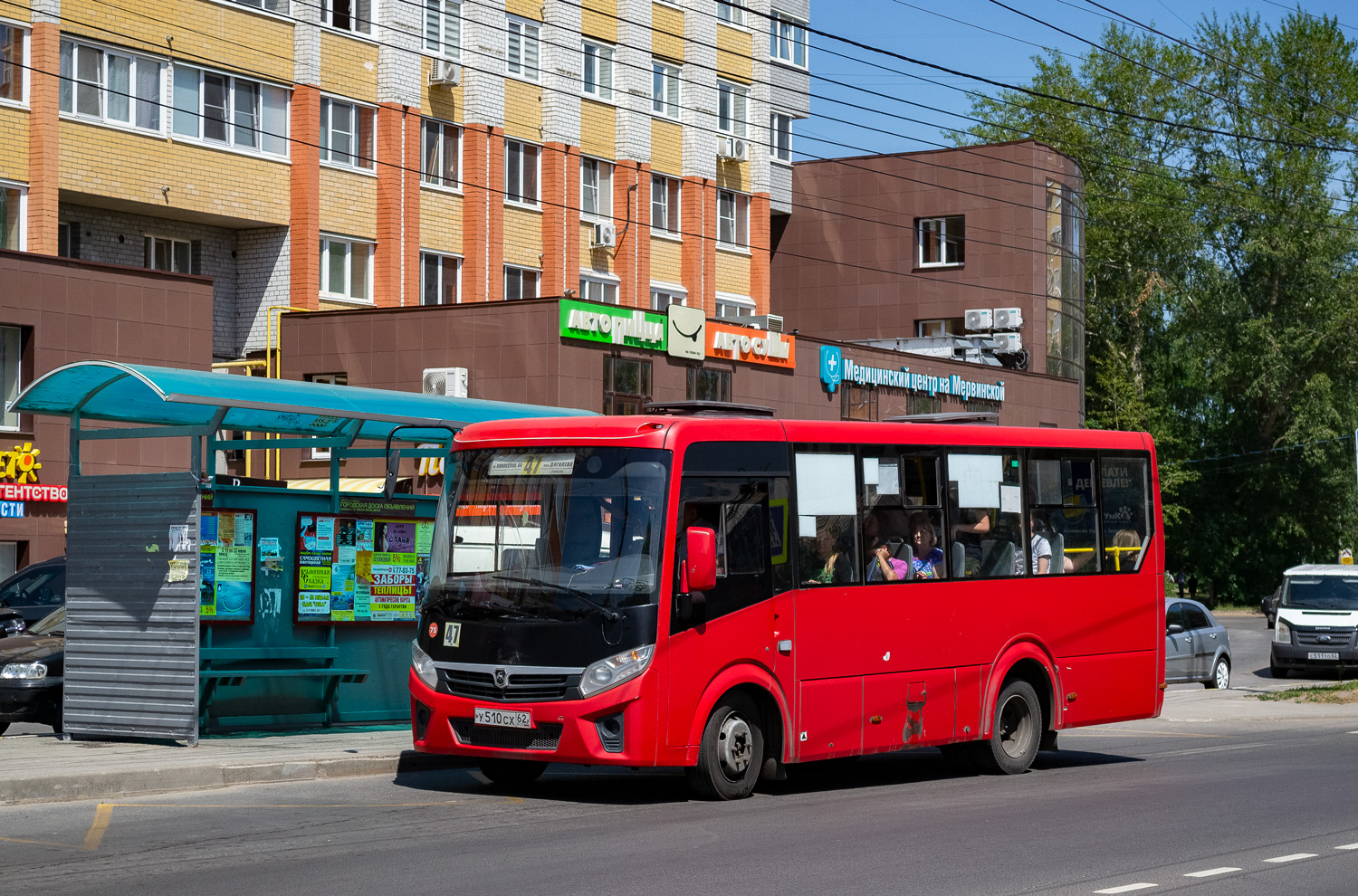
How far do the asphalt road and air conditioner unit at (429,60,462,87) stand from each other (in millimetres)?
27059

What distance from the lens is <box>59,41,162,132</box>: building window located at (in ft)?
104

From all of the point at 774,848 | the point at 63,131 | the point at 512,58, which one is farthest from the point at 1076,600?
the point at 512,58

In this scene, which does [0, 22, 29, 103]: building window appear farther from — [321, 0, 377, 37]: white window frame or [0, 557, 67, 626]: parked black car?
[0, 557, 67, 626]: parked black car

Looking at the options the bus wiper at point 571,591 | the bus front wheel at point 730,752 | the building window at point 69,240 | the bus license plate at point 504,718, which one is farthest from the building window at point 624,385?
the bus license plate at point 504,718

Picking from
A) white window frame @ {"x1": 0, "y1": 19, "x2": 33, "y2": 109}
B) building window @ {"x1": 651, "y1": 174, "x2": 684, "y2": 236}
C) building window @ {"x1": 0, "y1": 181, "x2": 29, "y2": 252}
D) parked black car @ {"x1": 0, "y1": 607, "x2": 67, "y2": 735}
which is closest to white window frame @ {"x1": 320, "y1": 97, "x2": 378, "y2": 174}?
white window frame @ {"x1": 0, "y1": 19, "x2": 33, "y2": 109}

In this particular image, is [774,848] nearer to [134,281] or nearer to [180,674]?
[180,674]

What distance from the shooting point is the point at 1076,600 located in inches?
585

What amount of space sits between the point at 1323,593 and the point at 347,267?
21.3 m

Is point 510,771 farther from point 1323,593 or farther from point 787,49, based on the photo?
point 787,49

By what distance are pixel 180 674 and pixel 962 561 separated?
643 centimetres

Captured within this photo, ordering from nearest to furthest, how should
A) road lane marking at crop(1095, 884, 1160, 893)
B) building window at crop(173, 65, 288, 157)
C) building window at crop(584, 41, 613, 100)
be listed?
road lane marking at crop(1095, 884, 1160, 893) < building window at crop(173, 65, 288, 157) < building window at crop(584, 41, 613, 100)

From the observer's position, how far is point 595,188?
43.4 m

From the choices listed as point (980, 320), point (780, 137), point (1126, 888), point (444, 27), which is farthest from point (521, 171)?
point (1126, 888)

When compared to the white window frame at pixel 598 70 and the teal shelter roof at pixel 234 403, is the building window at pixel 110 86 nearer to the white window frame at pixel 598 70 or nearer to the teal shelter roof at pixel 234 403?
the white window frame at pixel 598 70
